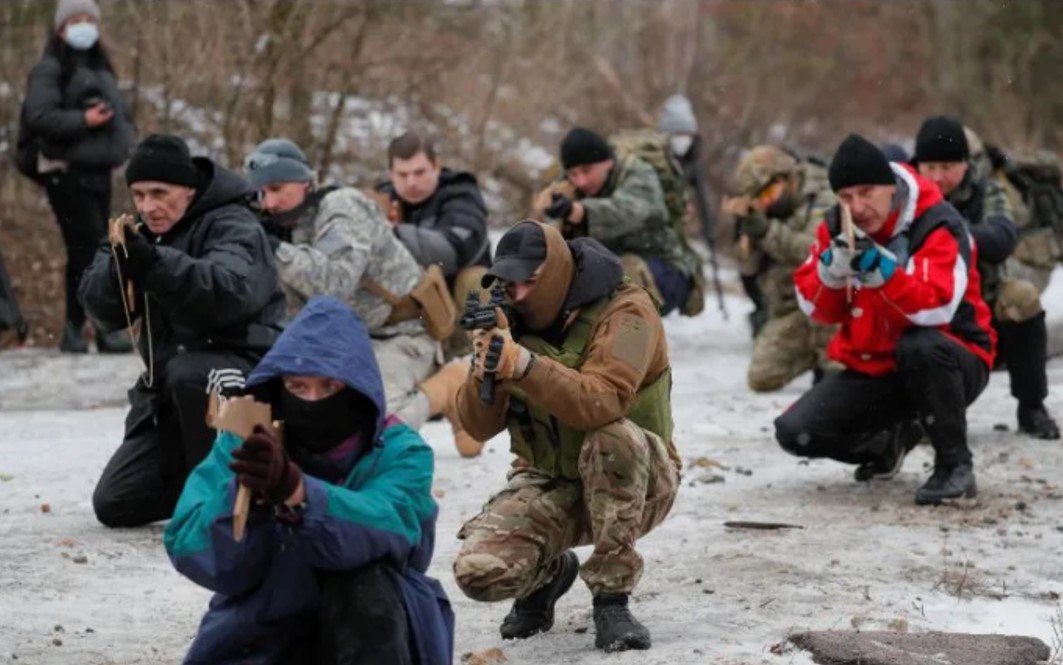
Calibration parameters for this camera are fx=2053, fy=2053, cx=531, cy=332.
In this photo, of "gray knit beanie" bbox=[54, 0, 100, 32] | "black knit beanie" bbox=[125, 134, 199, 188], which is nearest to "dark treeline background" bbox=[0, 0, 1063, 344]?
"gray knit beanie" bbox=[54, 0, 100, 32]

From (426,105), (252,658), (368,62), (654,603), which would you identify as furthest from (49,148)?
(252,658)

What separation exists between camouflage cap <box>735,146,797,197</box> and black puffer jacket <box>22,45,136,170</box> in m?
3.62

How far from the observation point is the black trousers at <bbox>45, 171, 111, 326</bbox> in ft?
39.5

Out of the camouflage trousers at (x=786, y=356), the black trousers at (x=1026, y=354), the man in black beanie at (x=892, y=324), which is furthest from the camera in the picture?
the camouflage trousers at (x=786, y=356)

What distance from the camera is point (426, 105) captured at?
16.7m

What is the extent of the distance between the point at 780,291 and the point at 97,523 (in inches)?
210

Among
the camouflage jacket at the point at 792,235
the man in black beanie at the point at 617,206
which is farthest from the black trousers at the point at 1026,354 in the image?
the man in black beanie at the point at 617,206

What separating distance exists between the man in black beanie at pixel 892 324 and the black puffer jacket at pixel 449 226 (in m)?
1.90

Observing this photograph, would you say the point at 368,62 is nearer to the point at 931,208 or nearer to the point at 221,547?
the point at 931,208

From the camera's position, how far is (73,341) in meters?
12.5

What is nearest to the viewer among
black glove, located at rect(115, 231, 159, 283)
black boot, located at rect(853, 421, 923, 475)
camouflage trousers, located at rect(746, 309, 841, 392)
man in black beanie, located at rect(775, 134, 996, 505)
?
black glove, located at rect(115, 231, 159, 283)

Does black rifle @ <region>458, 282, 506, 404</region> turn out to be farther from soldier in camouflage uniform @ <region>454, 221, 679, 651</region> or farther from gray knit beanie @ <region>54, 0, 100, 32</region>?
gray knit beanie @ <region>54, 0, 100, 32</region>

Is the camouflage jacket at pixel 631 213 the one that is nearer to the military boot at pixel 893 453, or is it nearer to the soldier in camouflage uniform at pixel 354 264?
the soldier in camouflage uniform at pixel 354 264

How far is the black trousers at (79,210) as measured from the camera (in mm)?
12031
